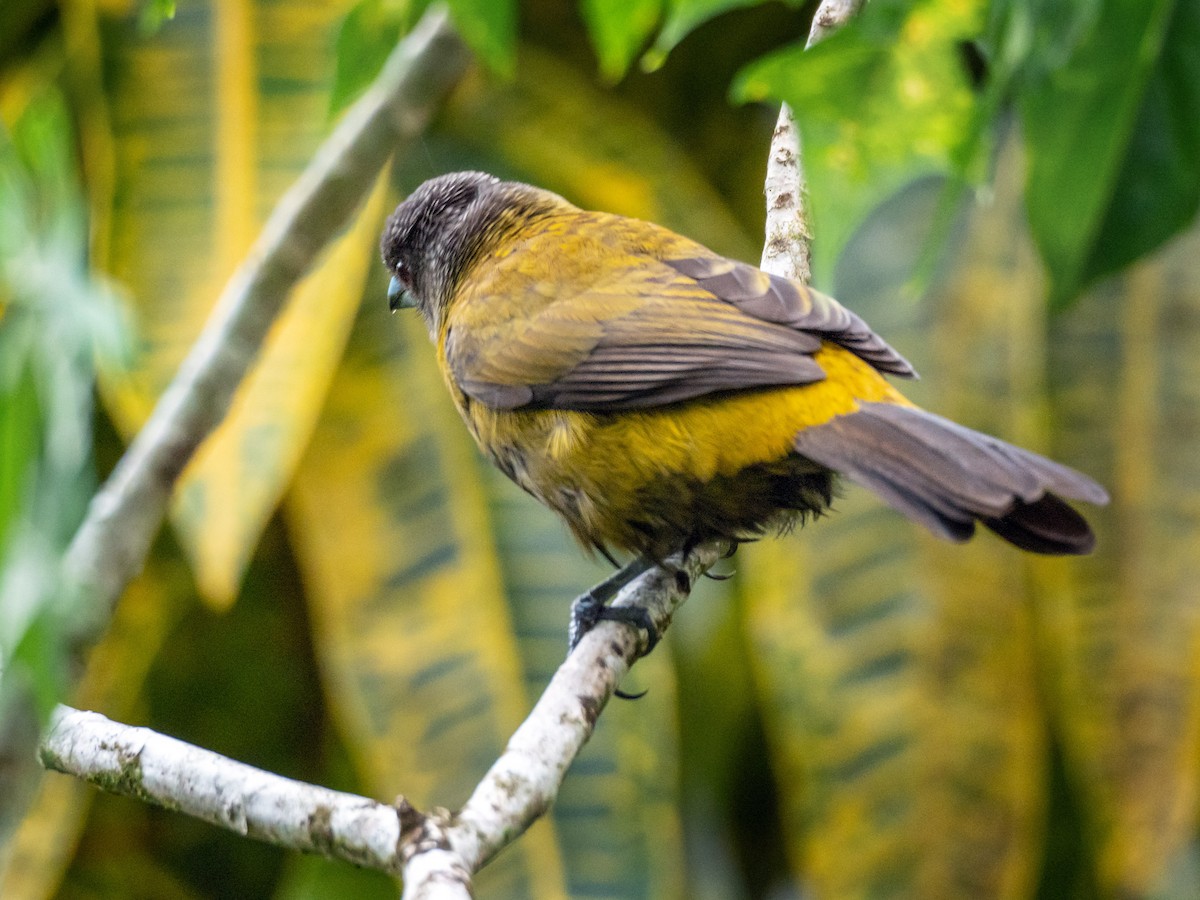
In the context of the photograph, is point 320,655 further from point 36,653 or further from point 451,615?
point 36,653

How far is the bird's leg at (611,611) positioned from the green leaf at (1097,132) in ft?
3.12

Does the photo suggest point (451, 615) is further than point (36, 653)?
Yes

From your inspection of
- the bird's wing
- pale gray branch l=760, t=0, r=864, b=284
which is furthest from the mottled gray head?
pale gray branch l=760, t=0, r=864, b=284

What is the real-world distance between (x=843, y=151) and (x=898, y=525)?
2.21 m

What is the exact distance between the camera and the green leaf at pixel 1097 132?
223 cm

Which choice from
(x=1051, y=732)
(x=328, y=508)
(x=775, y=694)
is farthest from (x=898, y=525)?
(x=328, y=508)

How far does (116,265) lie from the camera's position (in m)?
4.59

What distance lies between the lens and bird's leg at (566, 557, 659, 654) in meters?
2.56

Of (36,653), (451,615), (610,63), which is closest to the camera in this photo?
(36,653)

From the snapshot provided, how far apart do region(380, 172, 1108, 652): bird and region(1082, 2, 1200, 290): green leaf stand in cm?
48

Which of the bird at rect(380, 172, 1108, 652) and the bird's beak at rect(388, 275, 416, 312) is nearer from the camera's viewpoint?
the bird at rect(380, 172, 1108, 652)

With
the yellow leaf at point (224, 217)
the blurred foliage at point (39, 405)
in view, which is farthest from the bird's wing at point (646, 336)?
the yellow leaf at point (224, 217)

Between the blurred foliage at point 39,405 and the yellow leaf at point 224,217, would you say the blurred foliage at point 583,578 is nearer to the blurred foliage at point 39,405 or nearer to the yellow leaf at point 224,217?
the yellow leaf at point 224,217

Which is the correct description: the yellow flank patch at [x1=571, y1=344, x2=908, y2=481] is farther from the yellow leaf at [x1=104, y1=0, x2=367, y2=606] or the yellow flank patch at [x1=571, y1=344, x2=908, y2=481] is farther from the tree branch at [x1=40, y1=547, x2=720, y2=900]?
the yellow leaf at [x1=104, y1=0, x2=367, y2=606]
